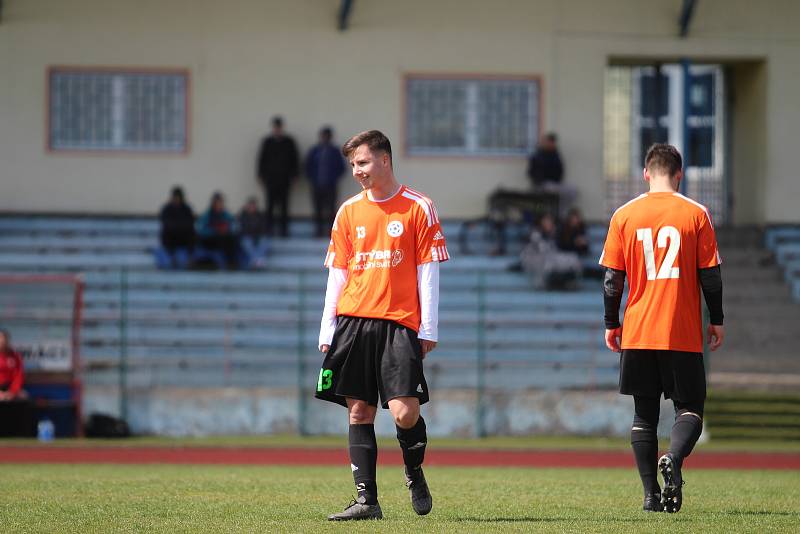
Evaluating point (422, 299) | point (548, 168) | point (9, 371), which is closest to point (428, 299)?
point (422, 299)

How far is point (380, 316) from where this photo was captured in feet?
26.3

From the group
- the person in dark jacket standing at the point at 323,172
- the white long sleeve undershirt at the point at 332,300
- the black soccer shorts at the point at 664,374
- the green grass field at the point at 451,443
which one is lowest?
the green grass field at the point at 451,443

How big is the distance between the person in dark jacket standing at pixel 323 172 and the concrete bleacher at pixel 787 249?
294 inches

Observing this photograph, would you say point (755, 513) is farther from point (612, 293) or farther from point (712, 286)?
point (612, 293)

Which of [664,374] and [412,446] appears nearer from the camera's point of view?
[412,446]

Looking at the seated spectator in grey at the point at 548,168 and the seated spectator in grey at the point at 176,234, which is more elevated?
the seated spectator in grey at the point at 548,168

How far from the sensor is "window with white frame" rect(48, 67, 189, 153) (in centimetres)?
2462

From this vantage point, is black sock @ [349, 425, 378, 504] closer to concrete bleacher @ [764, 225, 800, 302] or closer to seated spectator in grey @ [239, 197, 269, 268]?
seated spectator in grey @ [239, 197, 269, 268]

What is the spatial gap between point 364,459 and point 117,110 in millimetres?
17664

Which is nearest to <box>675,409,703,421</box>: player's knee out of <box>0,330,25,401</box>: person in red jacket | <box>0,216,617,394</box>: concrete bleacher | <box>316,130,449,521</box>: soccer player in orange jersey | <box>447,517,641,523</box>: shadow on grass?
<box>447,517,641,523</box>: shadow on grass

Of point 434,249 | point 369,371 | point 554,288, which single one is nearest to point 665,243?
point 434,249

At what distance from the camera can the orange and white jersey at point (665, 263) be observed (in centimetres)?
828

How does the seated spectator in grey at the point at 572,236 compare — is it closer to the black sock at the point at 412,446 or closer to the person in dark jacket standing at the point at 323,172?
the person in dark jacket standing at the point at 323,172

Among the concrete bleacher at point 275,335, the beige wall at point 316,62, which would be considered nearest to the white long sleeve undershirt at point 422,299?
the concrete bleacher at point 275,335
